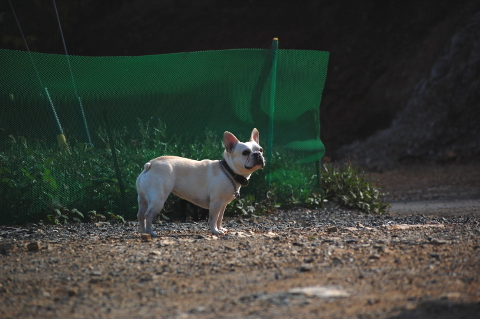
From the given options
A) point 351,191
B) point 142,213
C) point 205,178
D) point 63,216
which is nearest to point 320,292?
point 205,178

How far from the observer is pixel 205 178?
5938mm

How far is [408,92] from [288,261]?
1349 centimetres

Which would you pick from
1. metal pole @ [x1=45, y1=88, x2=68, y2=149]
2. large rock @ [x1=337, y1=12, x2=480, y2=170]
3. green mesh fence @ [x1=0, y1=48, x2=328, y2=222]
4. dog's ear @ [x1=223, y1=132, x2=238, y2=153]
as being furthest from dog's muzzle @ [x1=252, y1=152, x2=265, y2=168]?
large rock @ [x1=337, y1=12, x2=480, y2=170]

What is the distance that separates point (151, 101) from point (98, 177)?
1138mm

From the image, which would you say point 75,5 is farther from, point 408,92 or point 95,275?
point 95,275

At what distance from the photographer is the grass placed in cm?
691

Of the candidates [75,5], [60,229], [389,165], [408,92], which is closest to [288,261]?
[60,229]

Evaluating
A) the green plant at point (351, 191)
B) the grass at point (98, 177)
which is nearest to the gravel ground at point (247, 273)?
the grass at point (98, 177)

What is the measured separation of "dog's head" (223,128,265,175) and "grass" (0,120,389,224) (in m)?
1.76

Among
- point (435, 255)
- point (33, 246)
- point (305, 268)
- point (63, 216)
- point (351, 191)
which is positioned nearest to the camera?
point (305, 268)

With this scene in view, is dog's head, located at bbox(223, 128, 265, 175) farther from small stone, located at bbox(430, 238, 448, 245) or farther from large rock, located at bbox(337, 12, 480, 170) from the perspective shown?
large rock, located at bbox(337, 12, 480, 170)

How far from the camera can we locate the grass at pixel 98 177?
6.91 m

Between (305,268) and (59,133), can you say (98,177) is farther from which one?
(305,268)

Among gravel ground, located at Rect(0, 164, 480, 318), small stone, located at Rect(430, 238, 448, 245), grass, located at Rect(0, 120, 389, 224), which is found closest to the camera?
gravel ground, located at Rect(0, 164, 480, 318)
